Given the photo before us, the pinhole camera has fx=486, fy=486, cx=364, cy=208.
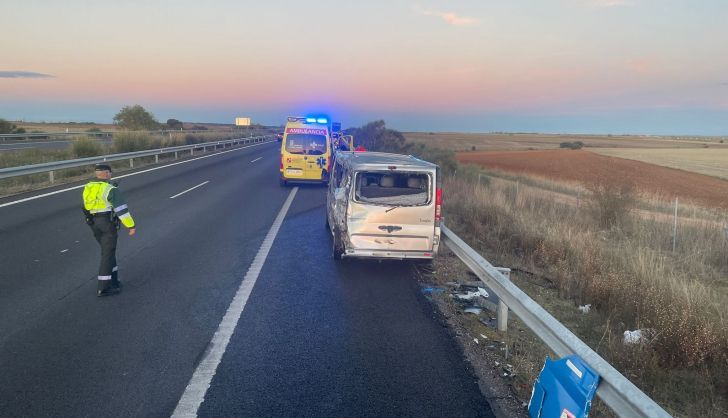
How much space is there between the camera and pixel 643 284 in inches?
237

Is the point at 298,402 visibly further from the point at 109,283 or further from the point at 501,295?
the point at 109,283

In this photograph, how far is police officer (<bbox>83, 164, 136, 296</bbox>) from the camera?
596 centimetres

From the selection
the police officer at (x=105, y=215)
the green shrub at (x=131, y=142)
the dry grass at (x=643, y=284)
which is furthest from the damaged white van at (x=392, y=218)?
the green shrub at (x=131, y=142)

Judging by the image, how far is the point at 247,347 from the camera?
15.1 feet

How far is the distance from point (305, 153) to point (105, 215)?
11510 millimetres

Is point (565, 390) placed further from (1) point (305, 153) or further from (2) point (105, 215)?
(1) point (305, 153)

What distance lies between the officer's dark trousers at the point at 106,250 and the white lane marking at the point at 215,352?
154 centimetres

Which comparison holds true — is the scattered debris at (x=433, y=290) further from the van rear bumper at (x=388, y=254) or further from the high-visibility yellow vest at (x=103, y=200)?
the high-visibility yellow vest at (x=103, y=200)

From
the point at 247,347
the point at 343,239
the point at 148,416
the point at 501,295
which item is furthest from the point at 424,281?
the point at 148,416

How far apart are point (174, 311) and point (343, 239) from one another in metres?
2.75

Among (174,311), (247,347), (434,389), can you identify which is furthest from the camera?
(174,311)

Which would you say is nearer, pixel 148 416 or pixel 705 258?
pixel 148 416

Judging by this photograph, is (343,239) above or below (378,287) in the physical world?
above

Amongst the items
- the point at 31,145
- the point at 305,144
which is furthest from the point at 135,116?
the point at 305,144
